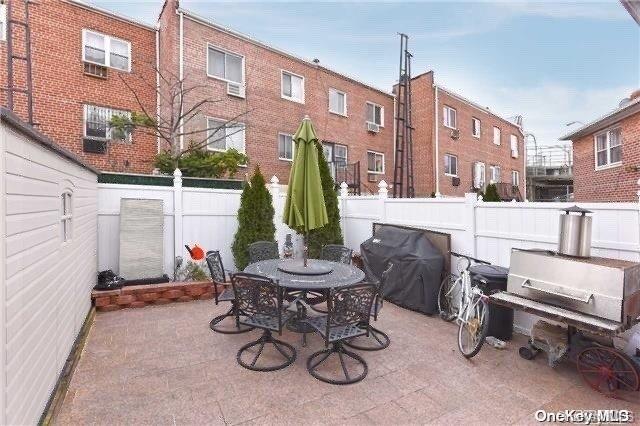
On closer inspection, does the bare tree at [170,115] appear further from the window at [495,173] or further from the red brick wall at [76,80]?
the window at [495,173]

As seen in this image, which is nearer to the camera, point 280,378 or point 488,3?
point 280,378

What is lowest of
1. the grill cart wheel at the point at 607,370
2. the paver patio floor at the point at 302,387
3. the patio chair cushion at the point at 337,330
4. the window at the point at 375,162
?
the paver patio floor at the point at 302,387

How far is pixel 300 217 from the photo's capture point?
506 cm

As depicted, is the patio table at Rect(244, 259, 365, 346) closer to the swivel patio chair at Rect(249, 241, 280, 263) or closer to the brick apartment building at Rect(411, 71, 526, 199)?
the swivel patio chair at Rect(249, 241, 280, 263)

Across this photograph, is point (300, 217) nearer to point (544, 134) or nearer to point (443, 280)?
point (443, 280)

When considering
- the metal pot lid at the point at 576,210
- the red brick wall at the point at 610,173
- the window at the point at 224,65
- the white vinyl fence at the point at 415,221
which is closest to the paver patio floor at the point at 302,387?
the white vinyl fence at the point at 415,221

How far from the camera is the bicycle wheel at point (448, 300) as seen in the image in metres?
5.95

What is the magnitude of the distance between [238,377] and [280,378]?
49cm

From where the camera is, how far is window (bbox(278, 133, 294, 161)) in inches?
581

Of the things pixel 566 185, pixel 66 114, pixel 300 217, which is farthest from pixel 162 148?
pixel 566 185

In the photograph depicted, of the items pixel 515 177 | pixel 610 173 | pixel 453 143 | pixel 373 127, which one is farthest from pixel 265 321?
pixel 515 177

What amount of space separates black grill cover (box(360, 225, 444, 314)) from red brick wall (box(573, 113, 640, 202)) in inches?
308

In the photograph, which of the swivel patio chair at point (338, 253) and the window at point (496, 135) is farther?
the window at point (496, 135)

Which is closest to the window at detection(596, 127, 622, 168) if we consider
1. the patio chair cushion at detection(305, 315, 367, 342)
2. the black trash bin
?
the black trash bin
